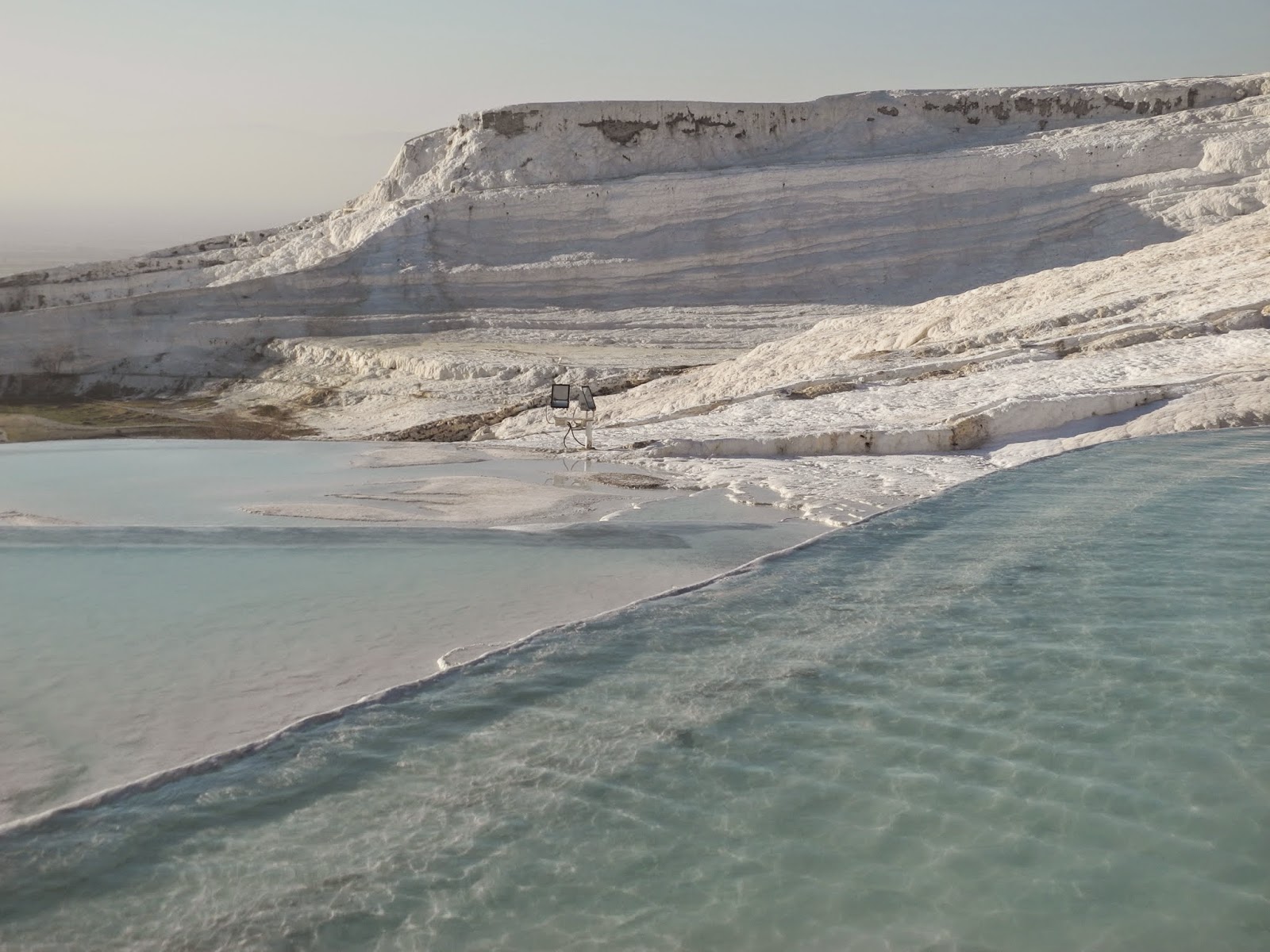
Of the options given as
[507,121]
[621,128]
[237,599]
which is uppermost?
[507,121]

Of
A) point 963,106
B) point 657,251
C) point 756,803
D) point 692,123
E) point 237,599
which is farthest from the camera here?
point 963,106

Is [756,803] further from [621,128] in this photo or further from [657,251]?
[621,128]

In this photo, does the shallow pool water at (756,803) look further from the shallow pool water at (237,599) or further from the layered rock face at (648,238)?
the layered rock face at (648,238)

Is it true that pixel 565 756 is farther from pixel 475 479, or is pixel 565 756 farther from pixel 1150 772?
pixel 475 479

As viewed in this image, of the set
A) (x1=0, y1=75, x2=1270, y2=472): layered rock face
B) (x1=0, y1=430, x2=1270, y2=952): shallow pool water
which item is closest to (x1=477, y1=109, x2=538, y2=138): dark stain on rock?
(x1=0, y1=75, x2=1270, y2=472): layered rock face

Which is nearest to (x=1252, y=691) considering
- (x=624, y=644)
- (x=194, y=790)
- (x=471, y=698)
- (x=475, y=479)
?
(x=624, y=644)

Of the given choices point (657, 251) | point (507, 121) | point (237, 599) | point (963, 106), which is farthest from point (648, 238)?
point (237, 599)
